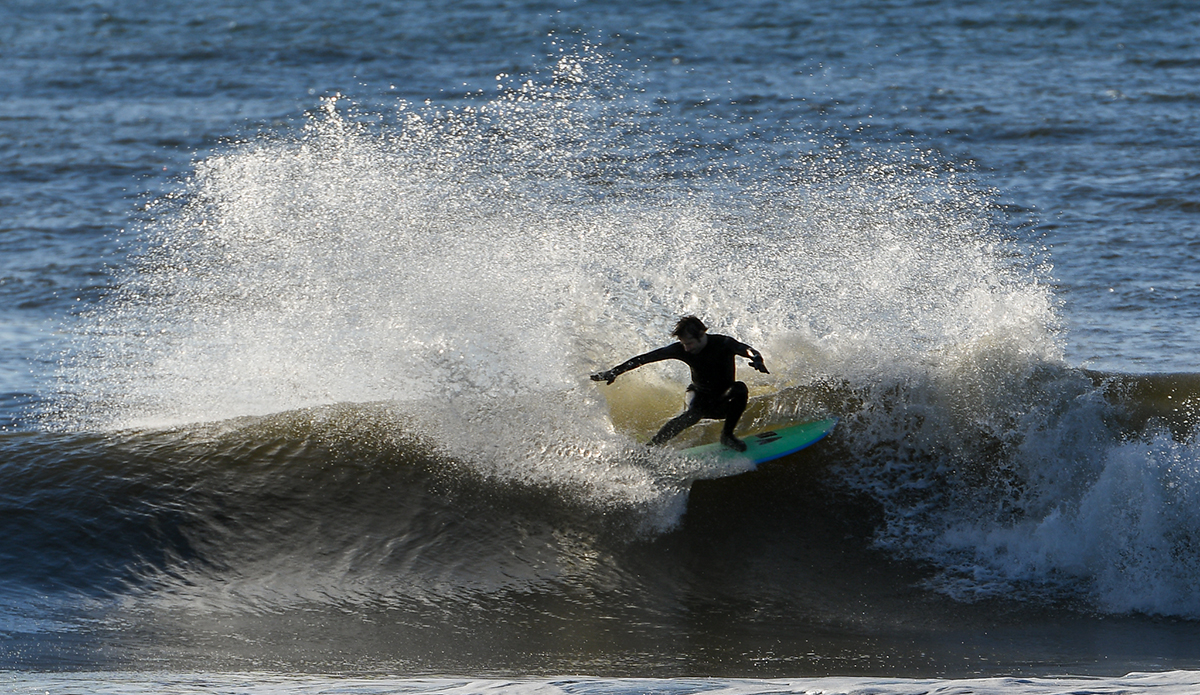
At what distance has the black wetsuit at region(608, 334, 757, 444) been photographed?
8.91 metres

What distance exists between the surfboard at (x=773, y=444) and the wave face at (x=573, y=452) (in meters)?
0.16

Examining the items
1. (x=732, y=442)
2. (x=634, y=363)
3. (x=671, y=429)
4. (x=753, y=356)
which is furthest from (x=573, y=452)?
(x=753, y=356)

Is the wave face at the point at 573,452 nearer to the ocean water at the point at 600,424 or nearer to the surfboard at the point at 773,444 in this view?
the ocean water at the point at 600,424

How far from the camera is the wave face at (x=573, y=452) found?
8289 millimetres

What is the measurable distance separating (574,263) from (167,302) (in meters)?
6.37

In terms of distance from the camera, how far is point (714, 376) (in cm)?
895

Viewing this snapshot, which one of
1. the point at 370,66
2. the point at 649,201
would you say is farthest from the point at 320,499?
the point at 370,66

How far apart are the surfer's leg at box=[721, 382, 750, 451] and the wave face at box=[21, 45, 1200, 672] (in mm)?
334

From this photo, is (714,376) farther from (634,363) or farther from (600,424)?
(600,424)

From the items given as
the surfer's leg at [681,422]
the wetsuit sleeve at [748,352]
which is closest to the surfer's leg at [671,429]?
the surfer's leg at [681,422]

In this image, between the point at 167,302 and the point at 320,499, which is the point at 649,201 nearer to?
the point at 167,302

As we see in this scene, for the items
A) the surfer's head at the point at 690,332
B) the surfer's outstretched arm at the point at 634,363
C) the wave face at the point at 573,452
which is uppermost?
the surfer's head at the point at 690,332

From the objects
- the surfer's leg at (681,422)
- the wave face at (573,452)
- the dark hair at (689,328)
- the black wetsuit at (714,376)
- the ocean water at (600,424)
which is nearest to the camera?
the ocean water at (600,424)

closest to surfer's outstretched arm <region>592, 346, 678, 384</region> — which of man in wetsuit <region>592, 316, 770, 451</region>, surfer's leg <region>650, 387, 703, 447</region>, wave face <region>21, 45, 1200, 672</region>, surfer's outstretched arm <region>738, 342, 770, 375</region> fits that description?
man in wetsuit <region>592, 316, 770, 451</region>
